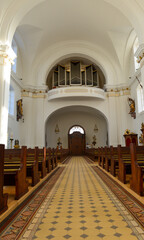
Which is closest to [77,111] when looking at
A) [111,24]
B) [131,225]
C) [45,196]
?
[111,24]

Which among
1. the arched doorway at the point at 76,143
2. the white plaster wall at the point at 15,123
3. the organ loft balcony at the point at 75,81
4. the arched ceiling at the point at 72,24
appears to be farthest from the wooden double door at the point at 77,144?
the arched ceiling at the point at 72,24

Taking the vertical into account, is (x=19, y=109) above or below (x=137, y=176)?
above

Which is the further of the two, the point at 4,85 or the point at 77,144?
the point at 77,144

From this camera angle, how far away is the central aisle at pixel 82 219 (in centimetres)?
207

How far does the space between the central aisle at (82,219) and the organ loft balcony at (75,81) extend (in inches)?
482

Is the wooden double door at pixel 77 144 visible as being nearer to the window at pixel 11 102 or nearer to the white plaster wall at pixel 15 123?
the white plaster wall at pixel 15 123

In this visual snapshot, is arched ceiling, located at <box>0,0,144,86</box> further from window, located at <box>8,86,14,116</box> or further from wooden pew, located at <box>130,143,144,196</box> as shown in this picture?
wooden pew, located at <box>130,143,144,196</box>

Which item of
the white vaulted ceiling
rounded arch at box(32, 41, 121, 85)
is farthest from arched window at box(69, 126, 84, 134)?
the white vaulted ceiling

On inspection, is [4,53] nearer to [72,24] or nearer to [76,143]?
[72,24]

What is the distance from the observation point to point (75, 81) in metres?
16.8

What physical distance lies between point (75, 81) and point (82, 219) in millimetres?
15033

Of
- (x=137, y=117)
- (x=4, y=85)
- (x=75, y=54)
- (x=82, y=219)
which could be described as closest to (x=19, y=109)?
(x=4, y=85)

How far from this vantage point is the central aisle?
2.07m

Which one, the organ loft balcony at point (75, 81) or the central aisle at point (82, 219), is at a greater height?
the organ loft balcony at point (75, 81)
